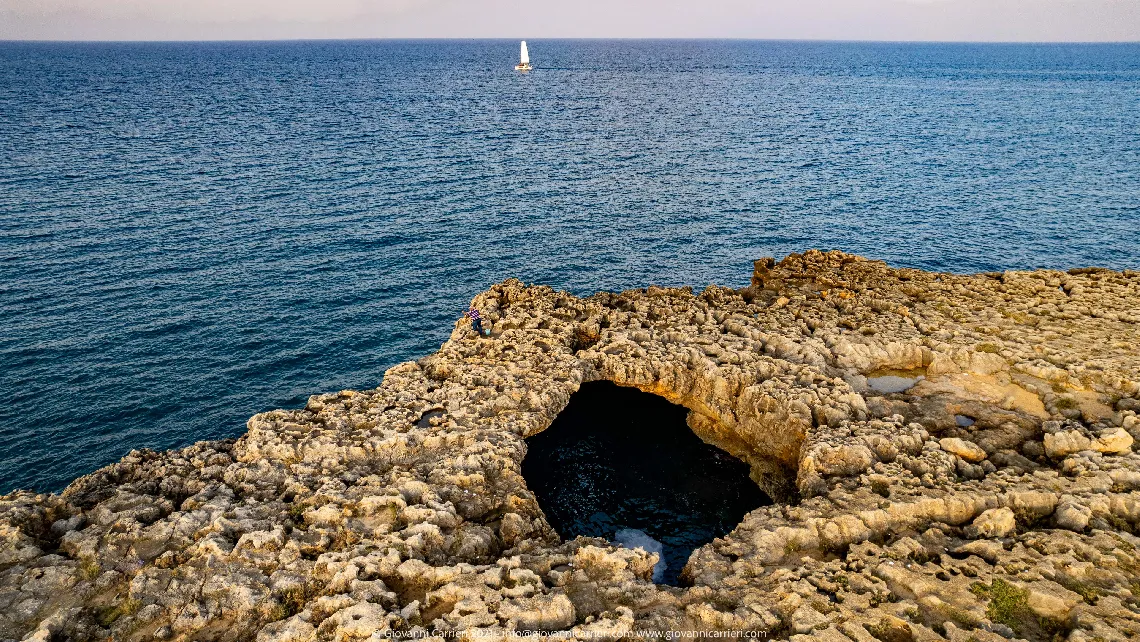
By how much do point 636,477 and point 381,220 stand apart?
40636 millimetres

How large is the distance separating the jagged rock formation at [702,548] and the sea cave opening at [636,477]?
1.54m

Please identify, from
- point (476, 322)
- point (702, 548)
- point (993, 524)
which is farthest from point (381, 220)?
point (993, 524)

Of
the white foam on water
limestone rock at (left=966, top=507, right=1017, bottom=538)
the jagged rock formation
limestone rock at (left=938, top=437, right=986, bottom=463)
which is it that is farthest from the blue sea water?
limestone rock at (left=966, top=507, right=1017, bottom=538)

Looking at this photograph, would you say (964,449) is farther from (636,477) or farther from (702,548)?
(636,477)

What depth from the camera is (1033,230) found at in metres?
62.4

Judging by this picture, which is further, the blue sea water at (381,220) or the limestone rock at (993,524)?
the blue sea water at (381,220)

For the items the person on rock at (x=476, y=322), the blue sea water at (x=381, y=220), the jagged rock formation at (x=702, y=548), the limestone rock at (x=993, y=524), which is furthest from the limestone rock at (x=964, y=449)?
the blue sea water at (x=381, y=220)

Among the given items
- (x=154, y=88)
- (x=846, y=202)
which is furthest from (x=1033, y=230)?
(x=154, y=88)

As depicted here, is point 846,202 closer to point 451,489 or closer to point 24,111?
point 451,489

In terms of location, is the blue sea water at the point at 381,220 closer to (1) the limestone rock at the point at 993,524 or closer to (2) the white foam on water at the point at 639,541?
(2) the white foam on water at the point at 639,541

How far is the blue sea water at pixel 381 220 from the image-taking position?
130 feet

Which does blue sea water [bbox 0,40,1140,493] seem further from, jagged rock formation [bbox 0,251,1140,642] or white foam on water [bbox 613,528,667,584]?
white foam on water [bbox 613,528,667,584]

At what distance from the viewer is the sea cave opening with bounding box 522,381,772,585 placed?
85.6ft

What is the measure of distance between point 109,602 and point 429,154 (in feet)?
235
